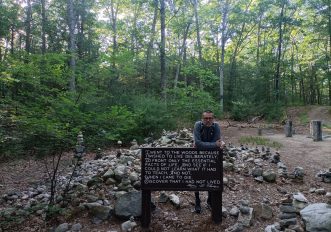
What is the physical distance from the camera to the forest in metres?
6.25

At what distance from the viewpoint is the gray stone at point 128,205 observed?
5287mm

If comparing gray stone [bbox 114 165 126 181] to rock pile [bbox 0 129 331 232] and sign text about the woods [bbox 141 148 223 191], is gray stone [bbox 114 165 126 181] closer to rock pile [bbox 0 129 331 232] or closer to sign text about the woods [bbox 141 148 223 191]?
rock pile [bbox 0 129 331 232]

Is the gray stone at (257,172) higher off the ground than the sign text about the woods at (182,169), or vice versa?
the sign text about the woods at (182,169)

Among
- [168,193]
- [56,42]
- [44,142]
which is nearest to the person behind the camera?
[44,142]

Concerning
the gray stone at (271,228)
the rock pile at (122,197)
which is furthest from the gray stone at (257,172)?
the gray stone at (271,228)

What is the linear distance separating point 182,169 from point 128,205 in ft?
3.92

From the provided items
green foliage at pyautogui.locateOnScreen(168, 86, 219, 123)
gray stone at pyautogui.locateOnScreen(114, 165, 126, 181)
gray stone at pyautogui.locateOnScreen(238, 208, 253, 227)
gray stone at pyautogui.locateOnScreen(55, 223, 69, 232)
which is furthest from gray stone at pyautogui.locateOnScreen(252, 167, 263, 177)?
green foliage at pyautogui.locateOnScreen(168, 86, 219, 123)

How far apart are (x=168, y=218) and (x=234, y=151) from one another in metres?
4.66

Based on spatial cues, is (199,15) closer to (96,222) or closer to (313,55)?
(313,55)

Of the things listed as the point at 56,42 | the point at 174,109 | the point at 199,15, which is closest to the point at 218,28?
the point at 199,15

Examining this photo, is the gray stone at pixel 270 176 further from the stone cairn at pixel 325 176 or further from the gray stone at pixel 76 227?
the gray stone at pixel 76 227

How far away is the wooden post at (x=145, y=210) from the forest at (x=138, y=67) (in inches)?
67.7

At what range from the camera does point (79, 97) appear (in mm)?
6328

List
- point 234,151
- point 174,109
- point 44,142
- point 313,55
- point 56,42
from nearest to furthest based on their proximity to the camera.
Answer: point 44,142 < point 234,151 < point 174,109 < point 56,42 < point 313,55
